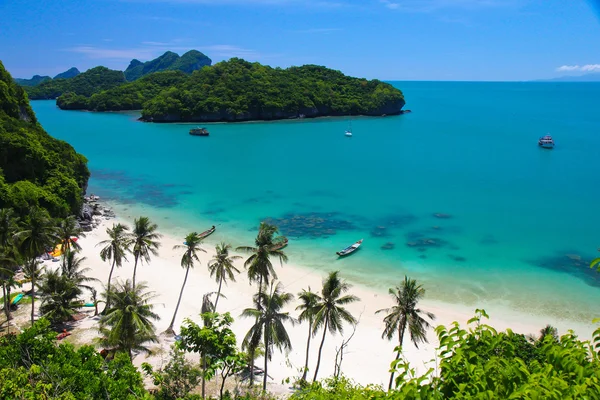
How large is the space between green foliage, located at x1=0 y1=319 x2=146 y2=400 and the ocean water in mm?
25258

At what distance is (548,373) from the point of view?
6465mm

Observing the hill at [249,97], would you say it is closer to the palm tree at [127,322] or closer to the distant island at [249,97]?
the distant island at [249,97]

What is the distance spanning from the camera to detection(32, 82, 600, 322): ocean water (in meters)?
41.6

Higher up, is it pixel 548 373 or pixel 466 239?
pixel 548 373

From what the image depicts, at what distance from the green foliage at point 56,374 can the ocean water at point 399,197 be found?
2526cm

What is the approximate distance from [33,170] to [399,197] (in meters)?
51.4

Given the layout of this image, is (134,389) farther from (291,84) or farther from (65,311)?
(291,84)

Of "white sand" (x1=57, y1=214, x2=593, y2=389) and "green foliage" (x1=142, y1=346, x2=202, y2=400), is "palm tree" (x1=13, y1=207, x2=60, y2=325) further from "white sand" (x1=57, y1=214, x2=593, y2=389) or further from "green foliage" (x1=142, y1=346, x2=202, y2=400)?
"green foliage" (x1=142, y1=346, x2=202, y2=400)

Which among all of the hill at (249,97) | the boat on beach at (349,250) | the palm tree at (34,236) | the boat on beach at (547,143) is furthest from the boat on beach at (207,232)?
the hill at (249,97)

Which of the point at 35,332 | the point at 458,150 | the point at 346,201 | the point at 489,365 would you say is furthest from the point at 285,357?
the point at 458,150

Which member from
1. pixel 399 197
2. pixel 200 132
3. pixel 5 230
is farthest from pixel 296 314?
pixel 200 132

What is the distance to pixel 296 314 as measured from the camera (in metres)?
33.5

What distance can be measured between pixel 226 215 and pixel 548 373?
5294 cm

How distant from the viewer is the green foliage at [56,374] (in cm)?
1570
